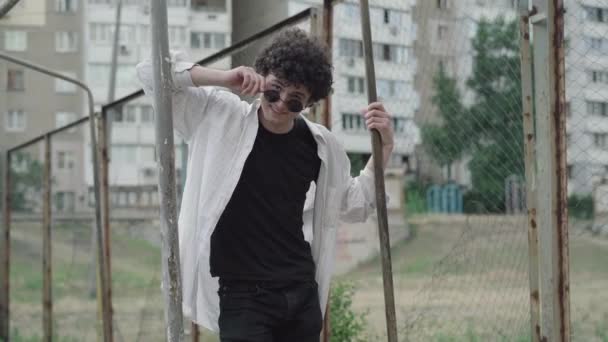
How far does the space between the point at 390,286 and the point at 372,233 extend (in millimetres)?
6917

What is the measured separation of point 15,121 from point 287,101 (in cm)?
1135

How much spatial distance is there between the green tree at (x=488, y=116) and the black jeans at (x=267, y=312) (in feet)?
4.13

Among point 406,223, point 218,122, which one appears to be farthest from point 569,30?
point 406,223

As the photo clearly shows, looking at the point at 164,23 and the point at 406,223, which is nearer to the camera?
the point at 164,23

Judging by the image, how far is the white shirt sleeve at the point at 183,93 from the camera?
2.73 metres

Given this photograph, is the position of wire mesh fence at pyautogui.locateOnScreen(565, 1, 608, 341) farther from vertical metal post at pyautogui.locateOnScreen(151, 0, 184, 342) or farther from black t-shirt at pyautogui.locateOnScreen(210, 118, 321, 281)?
vertical metal post at pyautogui.locateOnScreen(151, 0, 184, 342)

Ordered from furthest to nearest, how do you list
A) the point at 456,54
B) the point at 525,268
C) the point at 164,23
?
the point at 456,54 → the point at 525,268 → the point at 164,23

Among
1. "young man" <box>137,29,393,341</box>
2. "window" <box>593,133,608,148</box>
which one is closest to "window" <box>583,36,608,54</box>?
"window" <box>593,133,608,148</box>

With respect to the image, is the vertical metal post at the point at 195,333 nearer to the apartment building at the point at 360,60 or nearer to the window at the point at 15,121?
the apartment building at the point at 360,60

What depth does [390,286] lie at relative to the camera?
9.11 feet

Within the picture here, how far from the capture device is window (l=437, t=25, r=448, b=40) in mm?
3982

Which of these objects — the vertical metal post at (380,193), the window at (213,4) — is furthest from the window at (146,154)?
the vertical metal post at (380,193)

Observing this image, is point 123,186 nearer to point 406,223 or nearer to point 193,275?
point 406,223

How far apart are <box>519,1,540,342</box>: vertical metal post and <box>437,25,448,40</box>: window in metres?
0.62
